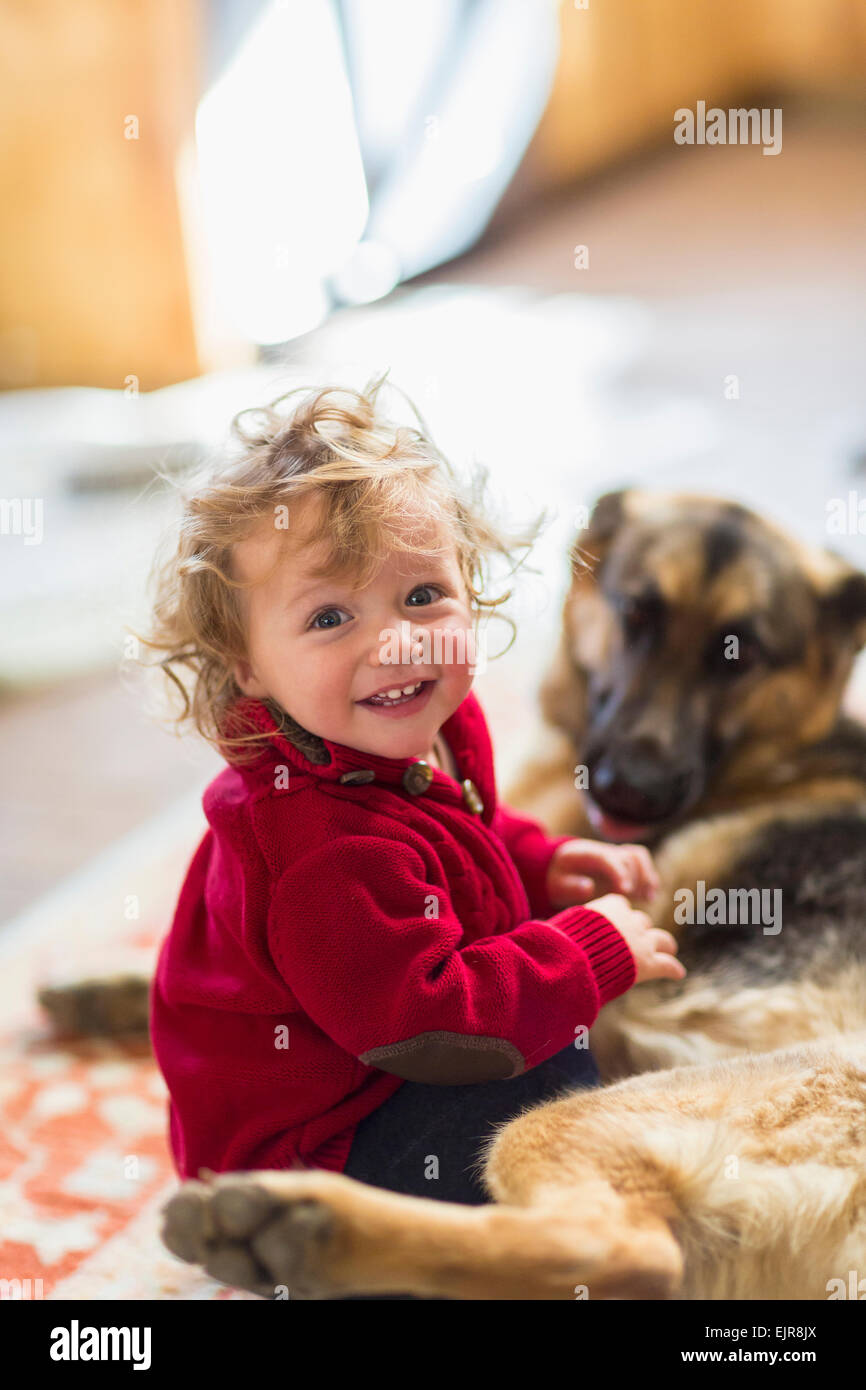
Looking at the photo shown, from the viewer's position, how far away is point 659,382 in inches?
225

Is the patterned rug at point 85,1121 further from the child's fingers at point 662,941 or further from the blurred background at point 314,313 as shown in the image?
the child's fingers at point 662,941

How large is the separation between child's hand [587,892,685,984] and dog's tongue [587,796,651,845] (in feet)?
1.24

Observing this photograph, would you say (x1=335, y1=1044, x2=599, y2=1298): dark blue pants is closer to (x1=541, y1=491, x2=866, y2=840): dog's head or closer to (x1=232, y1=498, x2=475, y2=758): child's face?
(x1=232, y1=498, x2=475, y2=758): child's face

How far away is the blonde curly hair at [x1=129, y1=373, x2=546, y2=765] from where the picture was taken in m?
1.18

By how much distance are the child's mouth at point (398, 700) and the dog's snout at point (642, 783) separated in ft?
1.67

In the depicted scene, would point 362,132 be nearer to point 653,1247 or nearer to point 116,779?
point 116,779

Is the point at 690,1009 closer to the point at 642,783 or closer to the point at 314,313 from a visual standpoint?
the point at 642,783

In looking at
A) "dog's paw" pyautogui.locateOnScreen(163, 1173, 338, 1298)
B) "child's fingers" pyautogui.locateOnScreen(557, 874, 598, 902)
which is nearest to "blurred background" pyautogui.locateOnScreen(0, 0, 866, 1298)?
"child's fingers" pyautogui.locateOnScreen(557, 874, 598, 902)

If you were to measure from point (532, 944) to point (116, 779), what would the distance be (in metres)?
1.99

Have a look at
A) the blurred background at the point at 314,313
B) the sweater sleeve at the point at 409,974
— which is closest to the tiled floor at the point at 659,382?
the blurred background at the point at 314,313

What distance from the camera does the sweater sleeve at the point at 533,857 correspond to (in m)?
1.50

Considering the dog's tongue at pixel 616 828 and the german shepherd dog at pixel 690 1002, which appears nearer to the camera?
the german shepherd dog at pixel 690 1002

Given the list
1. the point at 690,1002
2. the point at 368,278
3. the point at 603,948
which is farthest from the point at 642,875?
the point at 368,278

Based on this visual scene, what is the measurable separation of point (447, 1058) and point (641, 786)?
0.60 m
